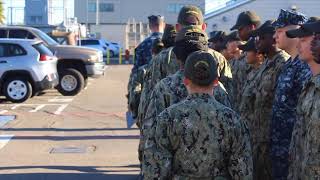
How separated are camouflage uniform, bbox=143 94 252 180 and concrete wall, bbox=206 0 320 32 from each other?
3920cm

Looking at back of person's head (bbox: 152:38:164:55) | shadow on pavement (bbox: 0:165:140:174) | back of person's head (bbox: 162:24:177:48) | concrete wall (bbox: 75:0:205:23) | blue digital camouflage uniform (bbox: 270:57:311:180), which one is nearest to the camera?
blue digital camouflage uniform (bbox: 270:57:311:180)

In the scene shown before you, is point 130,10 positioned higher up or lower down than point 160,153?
higher up

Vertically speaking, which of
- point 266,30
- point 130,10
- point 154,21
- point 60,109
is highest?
point 130,10

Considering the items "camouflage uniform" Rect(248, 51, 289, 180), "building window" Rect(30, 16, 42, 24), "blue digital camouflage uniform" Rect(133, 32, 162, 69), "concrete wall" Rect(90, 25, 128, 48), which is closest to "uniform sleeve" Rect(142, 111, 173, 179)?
"camouflage uniform" Rect(248, 51, 289, 180)

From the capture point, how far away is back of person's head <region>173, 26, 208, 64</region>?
14.4 ft

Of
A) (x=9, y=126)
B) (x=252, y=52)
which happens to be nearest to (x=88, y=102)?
(x=9, y=126)

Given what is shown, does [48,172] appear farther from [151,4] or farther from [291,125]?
[151,4]

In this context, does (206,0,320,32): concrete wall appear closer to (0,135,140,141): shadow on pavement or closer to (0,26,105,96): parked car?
(0,26,105,96): parked car

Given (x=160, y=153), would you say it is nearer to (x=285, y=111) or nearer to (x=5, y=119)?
(x=285, y=111)

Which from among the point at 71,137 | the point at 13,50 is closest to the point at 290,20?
the point at 71,137

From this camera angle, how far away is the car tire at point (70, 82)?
19891mm

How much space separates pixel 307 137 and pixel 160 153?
86 cm

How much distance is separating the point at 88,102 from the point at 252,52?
41.0ft

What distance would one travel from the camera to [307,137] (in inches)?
149
